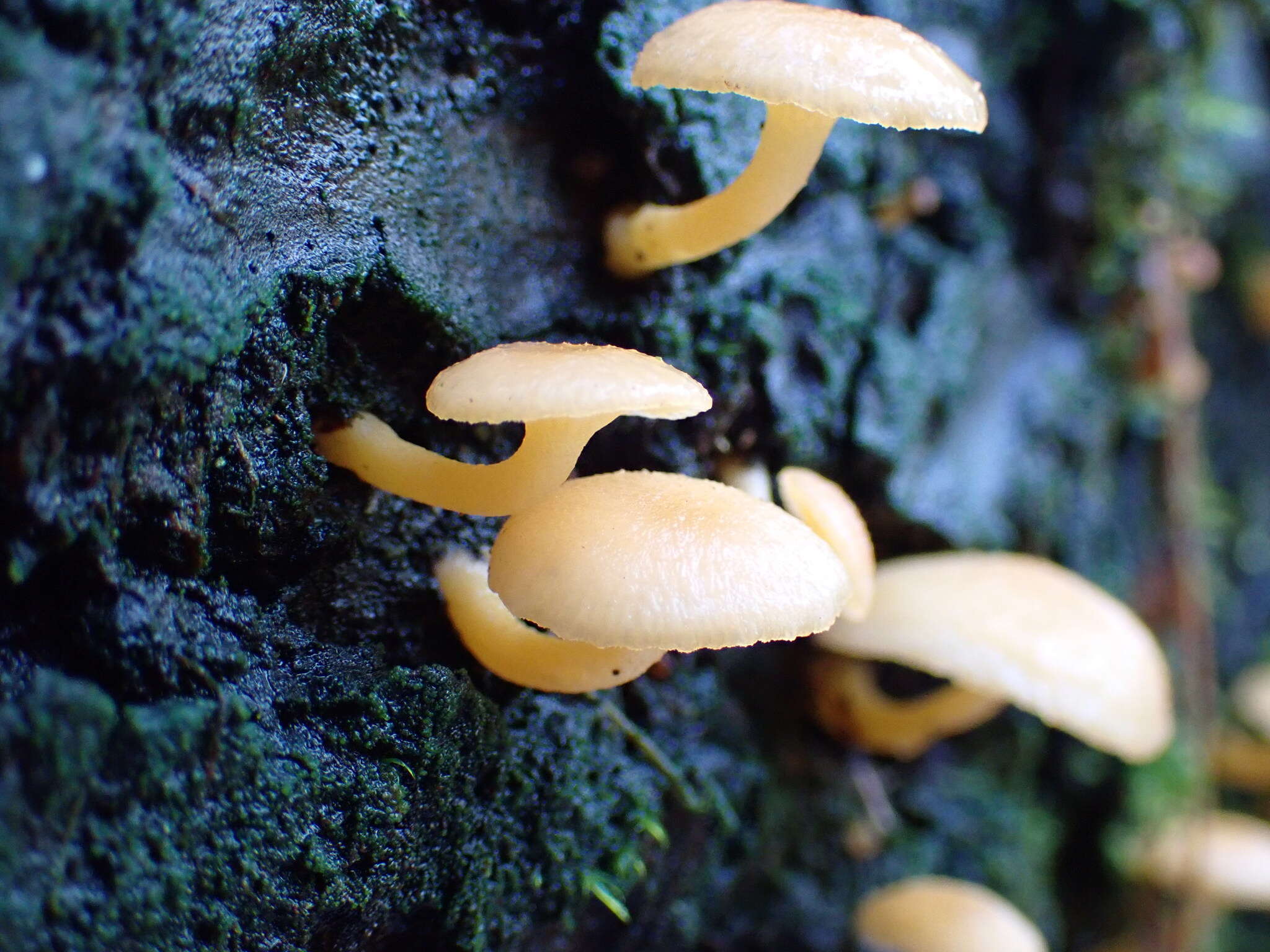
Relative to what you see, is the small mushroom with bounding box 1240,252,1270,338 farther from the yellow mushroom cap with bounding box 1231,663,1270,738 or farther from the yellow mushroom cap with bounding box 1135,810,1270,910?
the yellow mushroom cap with bounding box 1135,810,1270,910

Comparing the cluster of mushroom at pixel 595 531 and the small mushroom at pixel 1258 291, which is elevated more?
the cluster of mushroom at pixel 595 531

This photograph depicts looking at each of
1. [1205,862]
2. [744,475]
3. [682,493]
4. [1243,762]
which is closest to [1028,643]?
[744,475]

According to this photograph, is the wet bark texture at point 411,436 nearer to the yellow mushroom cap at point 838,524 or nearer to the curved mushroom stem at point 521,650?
the curved mushroom stem at point 521,650

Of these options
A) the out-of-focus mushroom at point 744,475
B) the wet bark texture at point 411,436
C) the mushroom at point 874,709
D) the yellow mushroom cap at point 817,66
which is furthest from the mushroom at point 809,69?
the mushroom at point 874,709

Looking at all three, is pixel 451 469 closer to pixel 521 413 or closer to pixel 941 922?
pixel 521 413

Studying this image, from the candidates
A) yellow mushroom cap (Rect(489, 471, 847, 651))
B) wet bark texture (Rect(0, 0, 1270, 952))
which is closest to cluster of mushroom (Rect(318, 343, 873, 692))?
yellow mushroom cap (Rect(489, 471, 847, 651))
